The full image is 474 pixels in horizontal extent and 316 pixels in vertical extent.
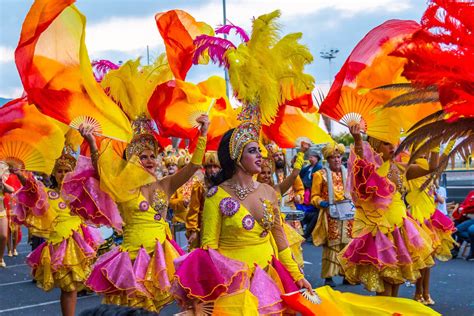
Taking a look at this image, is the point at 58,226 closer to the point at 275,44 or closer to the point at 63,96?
the point at 63,96

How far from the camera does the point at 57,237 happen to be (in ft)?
23.3

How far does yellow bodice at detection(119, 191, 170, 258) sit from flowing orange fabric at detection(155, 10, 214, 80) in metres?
1.13

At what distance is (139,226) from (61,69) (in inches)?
57.3

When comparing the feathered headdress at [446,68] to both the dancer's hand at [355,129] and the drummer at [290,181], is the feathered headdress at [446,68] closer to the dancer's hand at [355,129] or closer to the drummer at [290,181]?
the dancer's hand at [355,129]

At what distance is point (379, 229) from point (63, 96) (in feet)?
10.5

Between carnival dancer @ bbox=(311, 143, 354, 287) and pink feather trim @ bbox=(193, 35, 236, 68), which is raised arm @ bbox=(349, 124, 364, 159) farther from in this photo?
carnival dancer @ bbox=(311, 143, 354, 287)

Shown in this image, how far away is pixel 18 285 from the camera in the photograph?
1034 cm

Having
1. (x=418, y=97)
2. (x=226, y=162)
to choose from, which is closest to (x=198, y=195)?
(x=226, y=162)

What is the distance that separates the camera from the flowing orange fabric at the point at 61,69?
4.79 metres

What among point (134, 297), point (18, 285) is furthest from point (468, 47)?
point (18, 285)

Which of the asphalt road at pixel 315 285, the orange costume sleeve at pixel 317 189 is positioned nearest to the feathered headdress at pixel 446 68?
the asphalt road at pixel 315 285

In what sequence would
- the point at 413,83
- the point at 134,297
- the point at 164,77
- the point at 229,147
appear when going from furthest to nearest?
the point at 164,77 < the point at 134,297 < the point at 229,147 < the point at 413,83

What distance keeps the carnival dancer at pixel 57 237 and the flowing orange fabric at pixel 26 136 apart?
0.31 m

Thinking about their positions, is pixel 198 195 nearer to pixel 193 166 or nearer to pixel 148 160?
pixel 148 160
